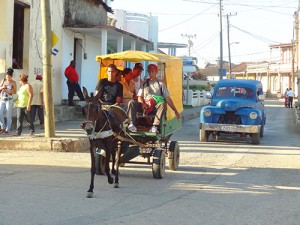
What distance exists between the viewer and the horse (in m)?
7.92

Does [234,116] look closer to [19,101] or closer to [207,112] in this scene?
[207,112]

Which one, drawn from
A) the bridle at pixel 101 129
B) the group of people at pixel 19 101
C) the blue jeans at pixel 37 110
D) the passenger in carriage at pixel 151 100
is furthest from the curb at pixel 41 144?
the bridle at pixel 101 129

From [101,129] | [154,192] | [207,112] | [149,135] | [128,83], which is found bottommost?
[154,192]

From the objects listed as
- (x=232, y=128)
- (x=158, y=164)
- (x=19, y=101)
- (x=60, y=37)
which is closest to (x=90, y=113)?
(x=158, y=164)

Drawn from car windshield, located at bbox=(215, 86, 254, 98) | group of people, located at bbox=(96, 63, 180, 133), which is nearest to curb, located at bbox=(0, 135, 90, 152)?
group of people, located at bbox=(96, 63, 180, 133)

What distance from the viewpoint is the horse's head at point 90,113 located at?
7.80 meters

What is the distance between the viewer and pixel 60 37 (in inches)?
819

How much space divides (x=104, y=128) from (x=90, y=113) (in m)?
0.54

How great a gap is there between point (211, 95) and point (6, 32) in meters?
7.41

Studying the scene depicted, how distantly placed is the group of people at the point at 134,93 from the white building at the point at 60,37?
4277 mm

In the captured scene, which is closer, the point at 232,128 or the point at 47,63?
the point at 47,63

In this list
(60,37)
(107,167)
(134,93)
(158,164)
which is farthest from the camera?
(60,37)

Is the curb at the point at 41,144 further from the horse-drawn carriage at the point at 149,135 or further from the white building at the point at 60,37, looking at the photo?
Answer: the white building at the point at 60,37

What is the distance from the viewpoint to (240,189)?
9.16 metres
